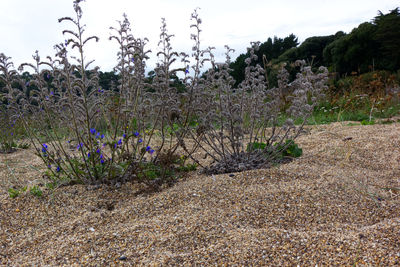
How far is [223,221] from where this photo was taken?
94.0 inches

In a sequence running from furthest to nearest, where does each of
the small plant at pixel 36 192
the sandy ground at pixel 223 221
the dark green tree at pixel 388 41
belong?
the dark green tree at pixel 388 41 < the small plant at pixel 36 192 < the sandy ground at pixel 223 221

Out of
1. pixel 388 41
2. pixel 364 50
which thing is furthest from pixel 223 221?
pixel 364 50

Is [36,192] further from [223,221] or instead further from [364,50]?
[364,50]

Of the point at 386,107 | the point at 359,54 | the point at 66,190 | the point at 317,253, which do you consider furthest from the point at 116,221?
the point at 359,54

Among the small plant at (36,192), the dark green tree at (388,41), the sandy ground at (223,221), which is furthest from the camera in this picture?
the dark green tree at (388,41)

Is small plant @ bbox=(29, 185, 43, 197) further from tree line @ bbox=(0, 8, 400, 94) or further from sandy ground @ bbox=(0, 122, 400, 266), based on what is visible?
tree line @ bbox=(0, 8, 400, 94)

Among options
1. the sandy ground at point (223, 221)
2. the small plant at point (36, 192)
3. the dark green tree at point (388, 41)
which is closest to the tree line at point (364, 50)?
the dark green tree at point (388, 41)

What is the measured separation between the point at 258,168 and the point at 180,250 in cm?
174

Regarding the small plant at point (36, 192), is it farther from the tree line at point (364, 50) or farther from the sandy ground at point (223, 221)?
the tree line at point (364, 50)

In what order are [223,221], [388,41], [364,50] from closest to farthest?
[223,221] → [388,41] → [364,50]

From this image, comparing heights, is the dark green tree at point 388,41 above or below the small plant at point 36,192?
above

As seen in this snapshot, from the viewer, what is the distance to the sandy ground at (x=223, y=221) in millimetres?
1982

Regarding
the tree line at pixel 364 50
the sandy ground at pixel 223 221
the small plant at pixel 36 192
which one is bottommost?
the sandy ground at pixel 223 221

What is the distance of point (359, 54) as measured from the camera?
40.3 ft
